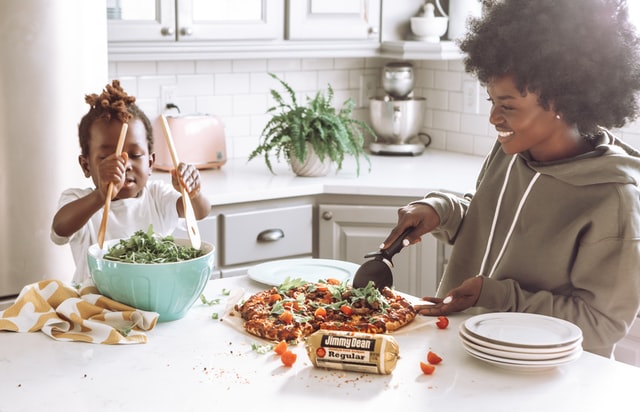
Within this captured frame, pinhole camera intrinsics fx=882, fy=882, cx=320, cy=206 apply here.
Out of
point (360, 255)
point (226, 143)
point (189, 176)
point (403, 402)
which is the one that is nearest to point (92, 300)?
point (189, 176)

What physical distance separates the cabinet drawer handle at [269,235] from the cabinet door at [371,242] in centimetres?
19

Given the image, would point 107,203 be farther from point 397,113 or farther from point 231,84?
point 397,113

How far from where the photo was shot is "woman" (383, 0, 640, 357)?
1741 mm

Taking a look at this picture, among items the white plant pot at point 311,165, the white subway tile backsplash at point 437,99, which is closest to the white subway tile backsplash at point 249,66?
the white plant pot at point 311,165

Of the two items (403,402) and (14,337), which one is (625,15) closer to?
(403,402)

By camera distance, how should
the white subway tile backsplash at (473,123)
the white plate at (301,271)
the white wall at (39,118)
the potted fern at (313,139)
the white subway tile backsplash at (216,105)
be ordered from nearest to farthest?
the white plate at (301,271), the white wall at (39,118), the potted fern at (313,139), the white subway tile backsplash at (216,105), the white subway tile backsplash at (473,123)

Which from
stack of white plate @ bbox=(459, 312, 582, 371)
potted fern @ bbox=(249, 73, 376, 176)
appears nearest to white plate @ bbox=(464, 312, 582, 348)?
stack of white plate @ bbox=(459, 312, 582, 371)

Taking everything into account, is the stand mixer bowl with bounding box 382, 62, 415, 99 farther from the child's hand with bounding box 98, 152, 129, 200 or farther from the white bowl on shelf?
the child's hand with bounding box 98, 152, 129, 200

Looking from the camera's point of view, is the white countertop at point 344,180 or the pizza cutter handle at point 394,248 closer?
the pizza cutter handle at point 394,248

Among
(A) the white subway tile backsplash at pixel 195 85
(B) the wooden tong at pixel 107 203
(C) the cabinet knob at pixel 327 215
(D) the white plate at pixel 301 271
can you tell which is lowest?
(C) the cabinet knob at pixel 327 215

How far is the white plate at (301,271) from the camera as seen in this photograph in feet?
6.54

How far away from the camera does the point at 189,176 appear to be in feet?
6.53

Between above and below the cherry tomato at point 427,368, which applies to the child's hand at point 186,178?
above

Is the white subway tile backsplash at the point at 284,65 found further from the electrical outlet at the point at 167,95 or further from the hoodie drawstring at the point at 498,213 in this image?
the hoodie drawstring at the point at 498,213
